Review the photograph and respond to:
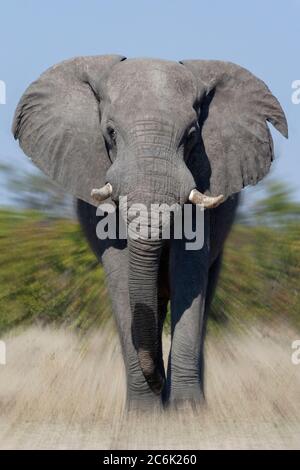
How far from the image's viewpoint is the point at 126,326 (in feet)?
32.1

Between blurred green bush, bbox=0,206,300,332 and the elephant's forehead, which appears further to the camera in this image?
blurred green bush, bbox=0,206,300,332

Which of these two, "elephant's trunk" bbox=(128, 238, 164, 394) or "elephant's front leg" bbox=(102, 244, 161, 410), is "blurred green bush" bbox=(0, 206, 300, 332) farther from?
"elephant's trunk" bbox=(128, 238, 164, 394)

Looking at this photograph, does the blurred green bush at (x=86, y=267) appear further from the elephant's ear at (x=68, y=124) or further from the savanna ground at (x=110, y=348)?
the elephant's ear at (x=68, y=124)

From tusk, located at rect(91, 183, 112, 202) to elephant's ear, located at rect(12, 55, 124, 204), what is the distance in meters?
0.47

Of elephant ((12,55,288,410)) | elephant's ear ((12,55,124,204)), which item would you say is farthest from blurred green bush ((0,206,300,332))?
elephant's ear ((12,55,124,204))

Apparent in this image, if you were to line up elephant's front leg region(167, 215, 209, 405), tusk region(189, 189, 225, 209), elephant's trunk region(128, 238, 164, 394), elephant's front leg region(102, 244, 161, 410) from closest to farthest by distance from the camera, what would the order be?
1. elephant's trunk region(128, 238, 164, 394)
2. tusk region(189, 189, 225, 209)
3. elephant's front leg region(167, 215, 209, 405)
4. elephant's front leg region(102, 244, 161, 410)

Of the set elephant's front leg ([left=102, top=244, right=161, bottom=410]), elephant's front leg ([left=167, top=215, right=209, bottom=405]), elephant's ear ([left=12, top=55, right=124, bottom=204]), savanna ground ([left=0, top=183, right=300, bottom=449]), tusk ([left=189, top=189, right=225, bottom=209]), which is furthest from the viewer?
elephant's ear ([left=12, top=55, right=124, bottom=204])

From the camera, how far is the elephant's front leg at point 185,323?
9680 millimetres

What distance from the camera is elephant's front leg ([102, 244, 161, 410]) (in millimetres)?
9797

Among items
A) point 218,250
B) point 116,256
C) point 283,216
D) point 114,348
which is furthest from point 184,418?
point 283,216

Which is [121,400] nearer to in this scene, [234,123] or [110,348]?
[234,123]

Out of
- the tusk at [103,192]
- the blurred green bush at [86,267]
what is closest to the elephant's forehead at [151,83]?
the tusk at [103,192]

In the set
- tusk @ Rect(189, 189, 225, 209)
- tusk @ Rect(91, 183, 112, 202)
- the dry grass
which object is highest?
tusk @ Rect(91, 183, 112, 202)

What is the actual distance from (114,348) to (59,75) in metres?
3.51
